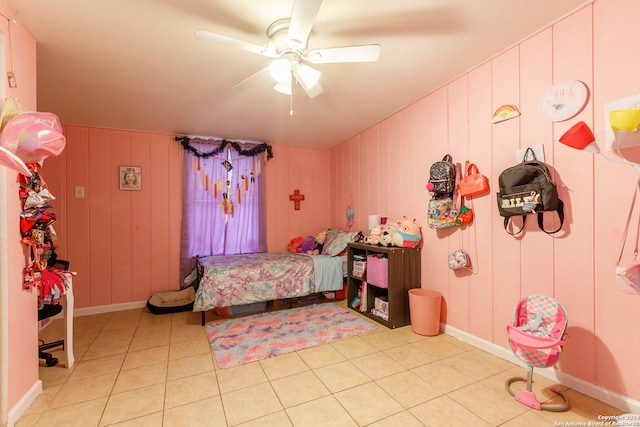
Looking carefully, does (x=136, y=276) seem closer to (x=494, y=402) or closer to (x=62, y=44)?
(x=62, y=44)

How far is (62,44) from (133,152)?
2.04 meters

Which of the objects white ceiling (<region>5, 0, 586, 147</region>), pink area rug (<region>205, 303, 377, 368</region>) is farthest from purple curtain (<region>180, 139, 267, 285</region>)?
pink area rug (<region>205, 303, 377, 368</region>)

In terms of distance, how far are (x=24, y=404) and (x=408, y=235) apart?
127 inches

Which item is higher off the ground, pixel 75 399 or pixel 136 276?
pixel 136 276

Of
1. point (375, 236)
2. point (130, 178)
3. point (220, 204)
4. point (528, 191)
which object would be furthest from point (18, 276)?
point (528, 191)

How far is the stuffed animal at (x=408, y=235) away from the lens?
3045 mm

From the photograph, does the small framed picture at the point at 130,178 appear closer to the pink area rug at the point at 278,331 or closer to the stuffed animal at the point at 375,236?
the pink area rug at the point at 278,331

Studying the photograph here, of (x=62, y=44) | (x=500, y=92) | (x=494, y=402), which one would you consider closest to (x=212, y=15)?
(x=62, y=44)

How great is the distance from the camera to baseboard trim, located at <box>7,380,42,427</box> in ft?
5.32

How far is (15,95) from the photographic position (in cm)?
172

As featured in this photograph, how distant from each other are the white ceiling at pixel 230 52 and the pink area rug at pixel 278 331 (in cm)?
228

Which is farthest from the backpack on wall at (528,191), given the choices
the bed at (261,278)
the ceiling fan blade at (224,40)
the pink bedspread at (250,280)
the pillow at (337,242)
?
the pink bedspread at (250,280)

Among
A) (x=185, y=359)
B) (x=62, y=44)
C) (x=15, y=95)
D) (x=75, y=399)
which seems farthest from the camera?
(x=185, y=359)

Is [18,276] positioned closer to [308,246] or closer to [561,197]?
[308,246]
